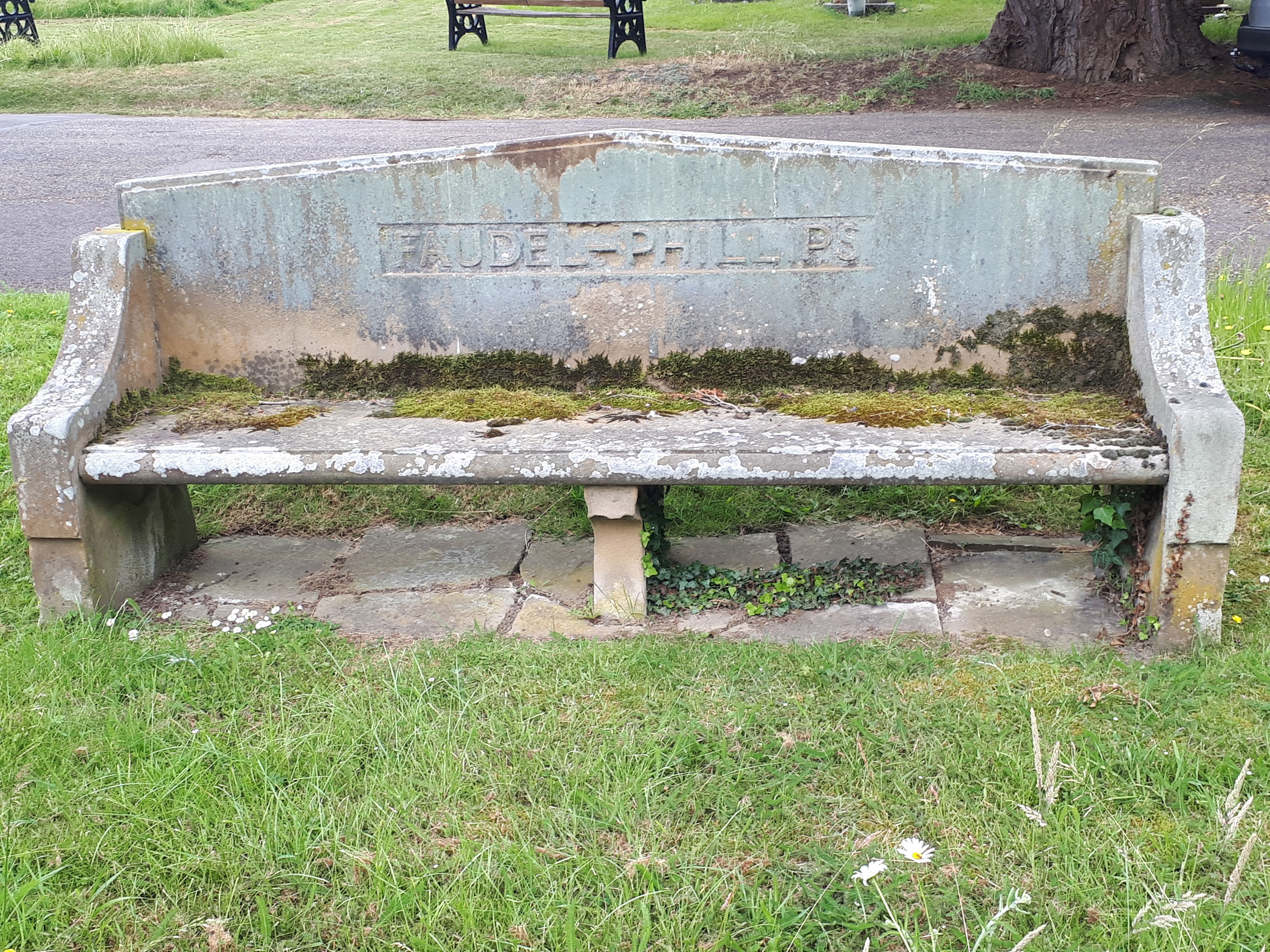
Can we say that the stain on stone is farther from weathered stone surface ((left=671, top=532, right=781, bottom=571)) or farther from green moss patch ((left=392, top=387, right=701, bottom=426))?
weathered stone surface ((left=671, top=532, right=781, bottom=571))

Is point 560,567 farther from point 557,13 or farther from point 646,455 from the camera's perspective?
point 557,13

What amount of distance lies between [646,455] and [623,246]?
2.59 feet

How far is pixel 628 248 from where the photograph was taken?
3.34 m

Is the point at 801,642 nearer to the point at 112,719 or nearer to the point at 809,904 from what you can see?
the point at 809,904

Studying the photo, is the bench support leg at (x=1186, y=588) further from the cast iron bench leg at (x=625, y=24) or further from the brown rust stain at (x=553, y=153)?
the cast iron bench leg at (x=625, y=24)

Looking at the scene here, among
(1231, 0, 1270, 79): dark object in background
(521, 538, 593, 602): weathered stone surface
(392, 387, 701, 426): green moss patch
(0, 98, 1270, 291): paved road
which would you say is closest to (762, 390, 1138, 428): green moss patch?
(392, 387, 701, 426): green moss patch

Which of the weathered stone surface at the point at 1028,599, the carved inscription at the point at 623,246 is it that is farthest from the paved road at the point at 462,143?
the carved inscription at the point at 623,246

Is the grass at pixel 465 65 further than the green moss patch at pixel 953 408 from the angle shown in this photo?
Yes

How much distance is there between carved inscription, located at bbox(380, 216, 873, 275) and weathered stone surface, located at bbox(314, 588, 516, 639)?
0.97 meters

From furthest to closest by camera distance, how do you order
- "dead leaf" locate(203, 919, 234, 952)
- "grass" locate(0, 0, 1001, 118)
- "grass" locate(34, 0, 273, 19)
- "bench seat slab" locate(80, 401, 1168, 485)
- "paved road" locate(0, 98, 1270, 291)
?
"grass" locate(34, 0, 273, 19) → "grass" locate(0, 0, 1001, 118) → "paved road" locate(0, 98, 1270, 291) → "bench seat slab" locate(80, 401, 1168, 485) → "dead leaf" locate(203, 919, 234, 952)

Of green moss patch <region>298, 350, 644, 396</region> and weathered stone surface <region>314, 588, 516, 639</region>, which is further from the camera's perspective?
green moss patch <region>298, 350, 644, 396</region>

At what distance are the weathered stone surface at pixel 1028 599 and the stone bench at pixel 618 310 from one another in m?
0.22

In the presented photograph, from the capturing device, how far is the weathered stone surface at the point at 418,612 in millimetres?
3074

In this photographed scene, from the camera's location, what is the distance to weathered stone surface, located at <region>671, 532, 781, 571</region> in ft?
11.1
